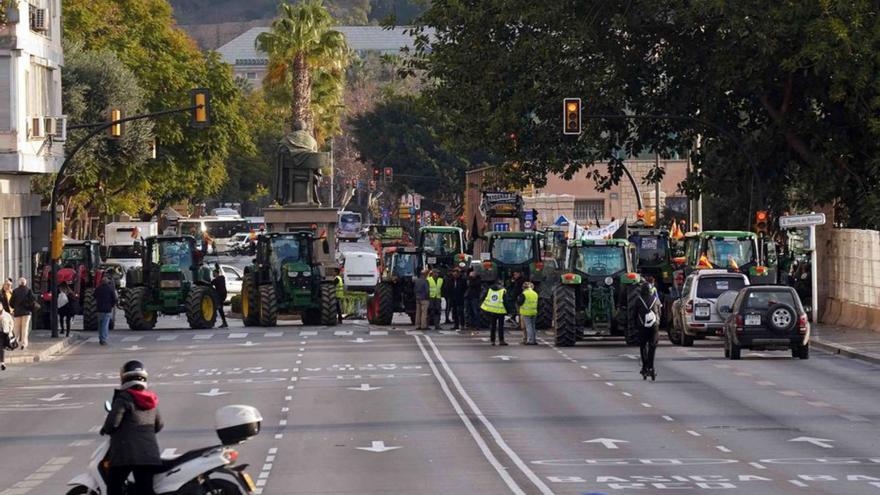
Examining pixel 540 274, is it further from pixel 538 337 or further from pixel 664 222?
pixel 664 222

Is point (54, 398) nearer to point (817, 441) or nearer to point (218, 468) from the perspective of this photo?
point (817, 441)

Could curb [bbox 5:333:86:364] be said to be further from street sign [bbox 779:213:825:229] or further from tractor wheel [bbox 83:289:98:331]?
street sign [bbox 779:213:825:229]

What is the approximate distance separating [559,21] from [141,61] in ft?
115

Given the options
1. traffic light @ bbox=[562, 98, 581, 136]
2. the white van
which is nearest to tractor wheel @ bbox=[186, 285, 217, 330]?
traffic light @ bbox=[562, 98, 581, 136]

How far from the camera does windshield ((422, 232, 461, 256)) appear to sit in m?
58.1

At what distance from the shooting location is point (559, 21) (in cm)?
5616

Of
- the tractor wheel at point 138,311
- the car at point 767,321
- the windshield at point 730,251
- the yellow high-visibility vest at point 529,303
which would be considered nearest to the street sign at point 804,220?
the windshield at point 730,251

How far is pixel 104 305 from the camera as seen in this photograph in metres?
45.9

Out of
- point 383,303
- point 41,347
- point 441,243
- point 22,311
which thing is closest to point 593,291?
point 383,303

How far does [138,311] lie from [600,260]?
14.9 meters

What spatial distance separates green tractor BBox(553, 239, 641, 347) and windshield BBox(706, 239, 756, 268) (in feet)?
22.7

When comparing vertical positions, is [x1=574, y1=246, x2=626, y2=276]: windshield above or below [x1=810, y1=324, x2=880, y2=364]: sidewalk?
above

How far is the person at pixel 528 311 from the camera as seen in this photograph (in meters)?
43.2

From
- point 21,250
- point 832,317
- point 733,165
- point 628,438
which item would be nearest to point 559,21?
point 733,165
